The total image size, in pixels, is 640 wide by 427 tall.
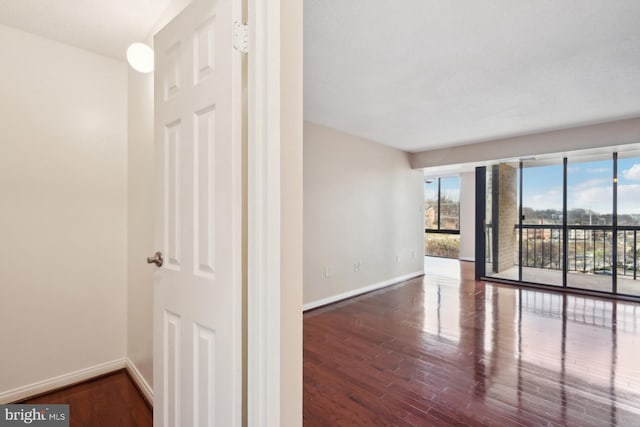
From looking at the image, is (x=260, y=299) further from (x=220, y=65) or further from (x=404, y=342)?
(x=404, y=342)

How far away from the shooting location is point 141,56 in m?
1.76

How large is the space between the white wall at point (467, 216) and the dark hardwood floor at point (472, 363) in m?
3.62

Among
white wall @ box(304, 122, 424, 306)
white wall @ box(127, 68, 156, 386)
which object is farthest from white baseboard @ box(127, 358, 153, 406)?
white wall @ box(304, 122, 424, 306)

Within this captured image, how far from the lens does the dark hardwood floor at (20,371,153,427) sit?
1.73m

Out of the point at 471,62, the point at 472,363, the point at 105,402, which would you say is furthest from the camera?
the point at 472,363

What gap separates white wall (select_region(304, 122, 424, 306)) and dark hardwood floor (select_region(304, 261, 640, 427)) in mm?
538

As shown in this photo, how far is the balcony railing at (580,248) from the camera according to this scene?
4.31 m

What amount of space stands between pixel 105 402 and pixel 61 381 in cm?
44

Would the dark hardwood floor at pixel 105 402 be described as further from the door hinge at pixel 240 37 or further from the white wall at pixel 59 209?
the door hinge at pixel 240 37

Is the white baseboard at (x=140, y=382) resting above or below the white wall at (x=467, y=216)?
below

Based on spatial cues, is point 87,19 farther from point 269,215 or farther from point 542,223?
point 542,223

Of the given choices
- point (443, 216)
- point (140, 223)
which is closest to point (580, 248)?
point (443, 216)

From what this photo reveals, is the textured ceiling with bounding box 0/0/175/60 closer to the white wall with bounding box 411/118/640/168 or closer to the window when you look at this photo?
the white wall with bounding box 411/118/640/168

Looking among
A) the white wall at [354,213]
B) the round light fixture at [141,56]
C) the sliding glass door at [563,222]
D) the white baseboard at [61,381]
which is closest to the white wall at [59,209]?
the white baseboard at [61,381]
